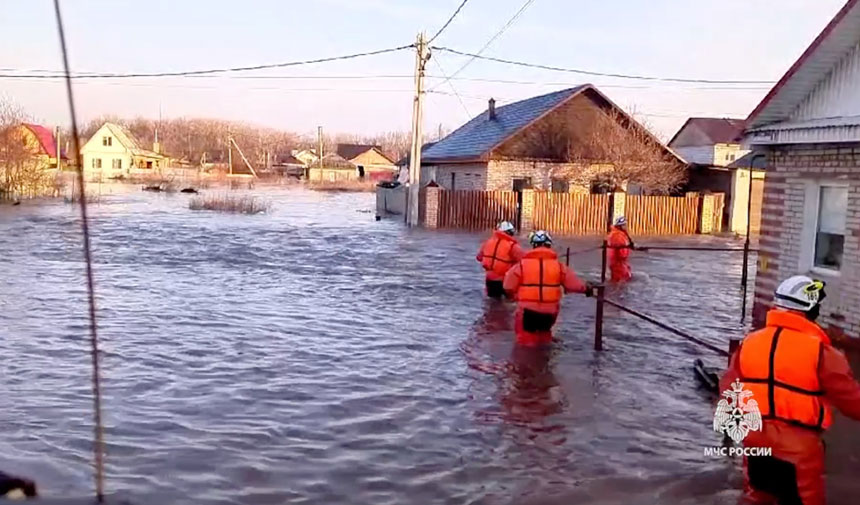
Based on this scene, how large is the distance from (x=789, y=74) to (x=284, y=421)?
7.33m

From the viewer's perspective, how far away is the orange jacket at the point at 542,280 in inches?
373

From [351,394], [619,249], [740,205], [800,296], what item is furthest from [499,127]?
[800,296]

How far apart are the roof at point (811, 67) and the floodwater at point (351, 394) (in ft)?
10.2

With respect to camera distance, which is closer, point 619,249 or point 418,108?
point 619,249

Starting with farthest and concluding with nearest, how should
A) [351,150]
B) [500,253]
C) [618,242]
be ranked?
[351,150], [618,242], [500,253]

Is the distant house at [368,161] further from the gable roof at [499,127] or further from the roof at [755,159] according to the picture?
the roof at [755,159]

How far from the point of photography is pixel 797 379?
175 inches

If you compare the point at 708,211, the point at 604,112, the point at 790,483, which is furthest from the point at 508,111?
the point at 790,483

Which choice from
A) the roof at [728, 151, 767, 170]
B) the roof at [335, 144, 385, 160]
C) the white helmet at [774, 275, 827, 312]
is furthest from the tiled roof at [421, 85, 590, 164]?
the roof at [335, 144, 385, 160]

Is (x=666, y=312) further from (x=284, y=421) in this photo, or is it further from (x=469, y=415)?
(x=284, y=421)

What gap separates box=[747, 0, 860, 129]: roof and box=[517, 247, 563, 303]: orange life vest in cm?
374

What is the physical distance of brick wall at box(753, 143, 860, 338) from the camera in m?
9.99

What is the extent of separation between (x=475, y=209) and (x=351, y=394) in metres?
24.0

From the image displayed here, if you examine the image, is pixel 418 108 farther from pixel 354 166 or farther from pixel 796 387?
pixel 354 166
